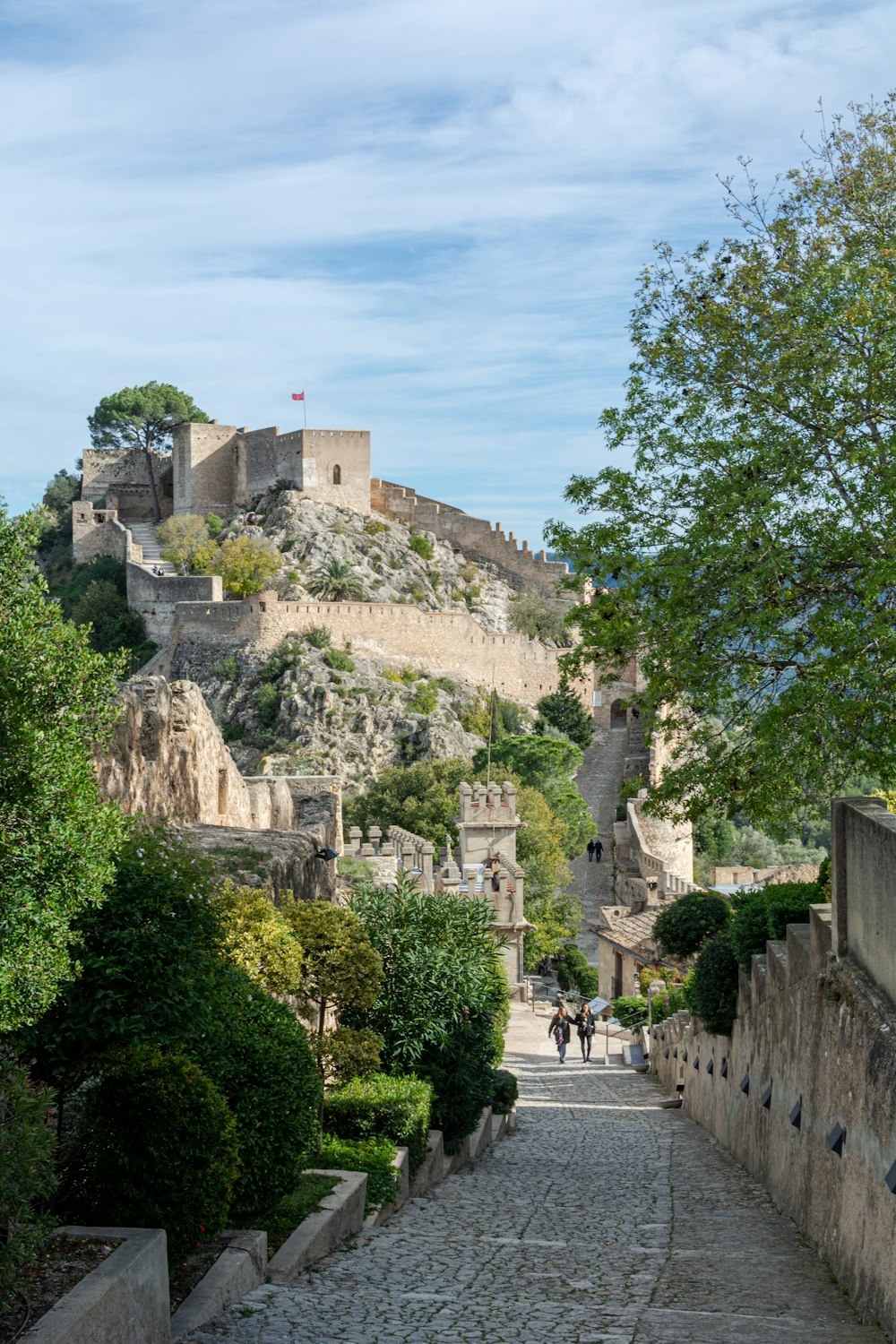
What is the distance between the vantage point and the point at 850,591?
1011 cm

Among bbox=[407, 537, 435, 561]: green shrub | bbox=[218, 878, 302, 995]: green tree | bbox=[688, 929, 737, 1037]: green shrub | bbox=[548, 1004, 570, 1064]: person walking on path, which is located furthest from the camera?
bbox=[407, 537, 435, 561]: green shrub

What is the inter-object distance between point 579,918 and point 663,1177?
97.0ft

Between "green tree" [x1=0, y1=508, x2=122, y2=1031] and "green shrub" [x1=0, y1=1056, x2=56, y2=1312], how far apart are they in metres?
0.32

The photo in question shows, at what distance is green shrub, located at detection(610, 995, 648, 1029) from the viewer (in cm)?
2730

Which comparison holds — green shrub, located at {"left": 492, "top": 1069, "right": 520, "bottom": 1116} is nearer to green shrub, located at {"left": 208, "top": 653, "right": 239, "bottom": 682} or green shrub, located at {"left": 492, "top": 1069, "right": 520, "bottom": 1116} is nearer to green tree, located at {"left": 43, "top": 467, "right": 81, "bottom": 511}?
green shrub, located at {"left": 208, "top": 653, "right": 239, "bottom": 682}

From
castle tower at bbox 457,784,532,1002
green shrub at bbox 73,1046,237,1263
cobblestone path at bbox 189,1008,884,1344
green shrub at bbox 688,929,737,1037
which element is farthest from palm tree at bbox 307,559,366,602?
green shrub at bbox 73,1046,237,1263

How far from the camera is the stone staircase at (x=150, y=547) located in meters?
57.7

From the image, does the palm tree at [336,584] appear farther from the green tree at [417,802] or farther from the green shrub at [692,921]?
the green shrub at [692,921]

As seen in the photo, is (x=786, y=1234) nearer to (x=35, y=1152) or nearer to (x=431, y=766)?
(x=35, y=1152)

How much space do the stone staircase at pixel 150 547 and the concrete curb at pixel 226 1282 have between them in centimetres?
5049

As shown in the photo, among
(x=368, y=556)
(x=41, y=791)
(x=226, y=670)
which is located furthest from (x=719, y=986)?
(x=368, y=556)

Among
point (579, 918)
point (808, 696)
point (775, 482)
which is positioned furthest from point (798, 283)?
point (579, 918)

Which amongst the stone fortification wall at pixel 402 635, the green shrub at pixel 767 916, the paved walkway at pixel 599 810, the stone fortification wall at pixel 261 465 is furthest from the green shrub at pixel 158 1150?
the stone fortification wall at pixel 261 465

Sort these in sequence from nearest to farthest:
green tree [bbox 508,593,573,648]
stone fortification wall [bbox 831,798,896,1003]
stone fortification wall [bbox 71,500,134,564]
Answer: stone fortification wall [bbox 831,798,896,1003] < stone fortification wall [bbox 71,500,134,564] < green tree [bbox 508,593,573,648]
